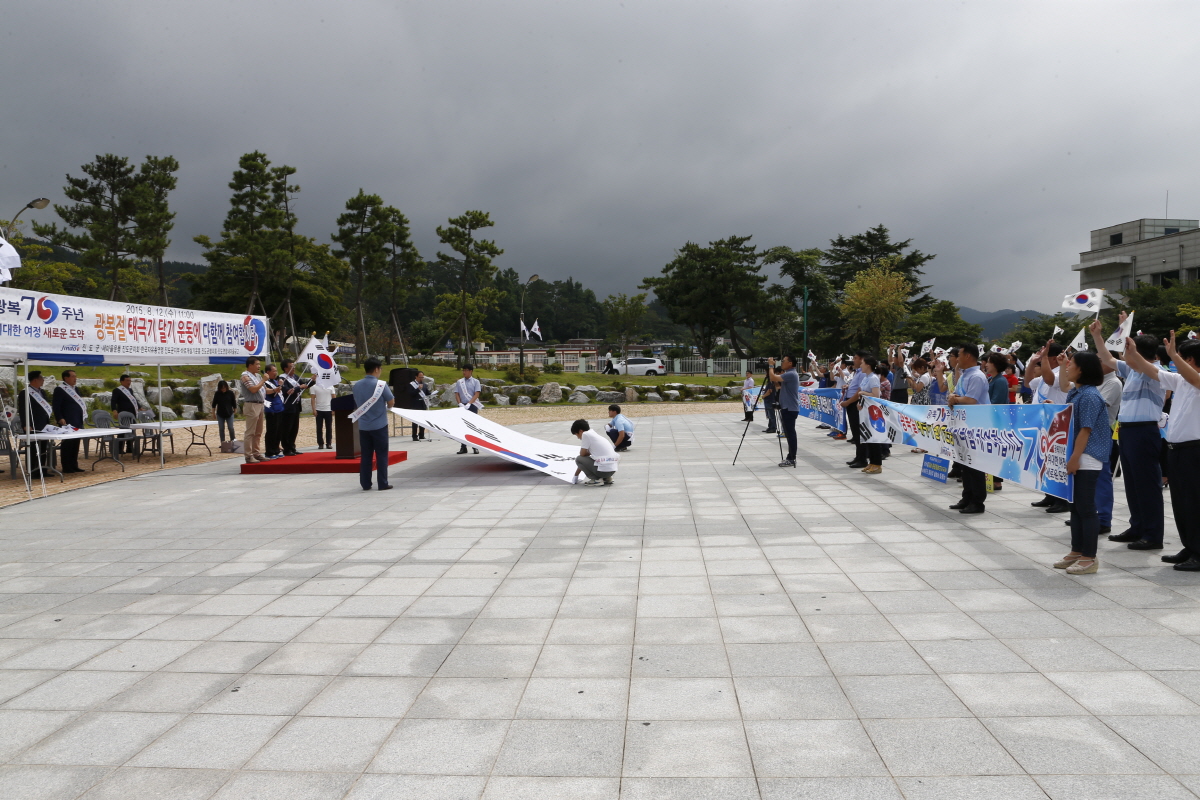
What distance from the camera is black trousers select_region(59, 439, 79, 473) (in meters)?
12.6

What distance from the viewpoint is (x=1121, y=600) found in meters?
4.73

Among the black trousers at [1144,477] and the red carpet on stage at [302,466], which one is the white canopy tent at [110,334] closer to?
the red carpet on stage at [302,466]

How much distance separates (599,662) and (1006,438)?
5.04 metres

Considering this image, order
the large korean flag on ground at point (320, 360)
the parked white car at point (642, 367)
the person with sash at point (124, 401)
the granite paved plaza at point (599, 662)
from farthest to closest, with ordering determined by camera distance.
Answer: the parked white car at point (642, 367), the person with sash at point (124, 401), the large korean flag on ground at point (320, 360), the granite paved plaza at point (599, 662)

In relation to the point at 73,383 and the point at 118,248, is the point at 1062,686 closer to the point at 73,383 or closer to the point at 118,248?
the point at 73,383

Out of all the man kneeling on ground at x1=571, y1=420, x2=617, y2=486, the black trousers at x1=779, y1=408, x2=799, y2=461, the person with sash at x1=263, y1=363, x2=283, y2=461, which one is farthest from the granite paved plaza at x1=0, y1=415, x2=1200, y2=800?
the person with sash at x1=263, y1=363, x2=283, y2=461

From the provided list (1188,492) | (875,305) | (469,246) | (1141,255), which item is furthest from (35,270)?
(1141,255)

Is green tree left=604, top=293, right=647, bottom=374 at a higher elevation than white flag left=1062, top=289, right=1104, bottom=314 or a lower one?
higher

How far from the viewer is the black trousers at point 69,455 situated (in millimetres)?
12578

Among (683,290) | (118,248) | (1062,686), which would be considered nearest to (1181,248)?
(683,290)

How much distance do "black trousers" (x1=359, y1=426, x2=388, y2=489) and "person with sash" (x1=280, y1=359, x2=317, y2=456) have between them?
4563 millimetres

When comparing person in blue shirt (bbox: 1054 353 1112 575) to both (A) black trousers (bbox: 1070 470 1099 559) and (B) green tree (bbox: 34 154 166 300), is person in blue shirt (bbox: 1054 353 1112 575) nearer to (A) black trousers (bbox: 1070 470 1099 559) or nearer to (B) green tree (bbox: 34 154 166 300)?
(A) black trousers (bbox: 1070 470 1099 559)

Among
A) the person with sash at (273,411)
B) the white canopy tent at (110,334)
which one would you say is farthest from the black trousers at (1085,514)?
the person with sash at (273,411)

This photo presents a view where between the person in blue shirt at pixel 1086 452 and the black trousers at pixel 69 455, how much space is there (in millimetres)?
14553
